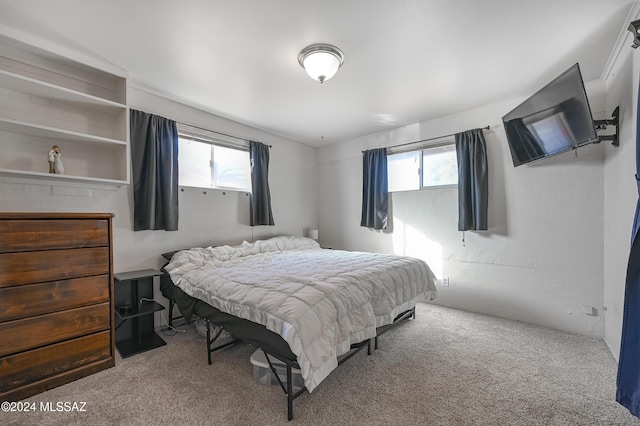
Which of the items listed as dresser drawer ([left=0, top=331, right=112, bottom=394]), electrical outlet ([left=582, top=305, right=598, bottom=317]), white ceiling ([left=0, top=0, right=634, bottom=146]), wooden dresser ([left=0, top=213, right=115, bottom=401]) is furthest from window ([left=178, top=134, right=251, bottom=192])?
electrical outlet ([left=582, top=305, right=598, bottom=317])

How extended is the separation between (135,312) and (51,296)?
0.67m

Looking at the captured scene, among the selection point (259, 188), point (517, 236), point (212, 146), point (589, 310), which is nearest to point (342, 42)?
point (212, 146)

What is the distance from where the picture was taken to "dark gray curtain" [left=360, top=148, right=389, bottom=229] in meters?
4.20

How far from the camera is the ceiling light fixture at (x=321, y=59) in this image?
213 cm

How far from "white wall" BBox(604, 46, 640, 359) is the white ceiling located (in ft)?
0.92

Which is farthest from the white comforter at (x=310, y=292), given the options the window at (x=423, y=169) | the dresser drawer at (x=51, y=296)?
the window at (x=423, y=169)

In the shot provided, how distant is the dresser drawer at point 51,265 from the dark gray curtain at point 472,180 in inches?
150

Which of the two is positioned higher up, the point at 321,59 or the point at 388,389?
the point at 321,59

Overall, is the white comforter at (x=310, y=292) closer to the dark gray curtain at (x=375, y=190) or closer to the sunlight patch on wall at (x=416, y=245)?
the sunlight patch on wall at (x=416, y=245)

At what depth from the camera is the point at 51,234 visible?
1967 mm

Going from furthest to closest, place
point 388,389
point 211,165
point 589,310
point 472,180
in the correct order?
point 211,165 → point 472,180 → point 589,310 → point 388,389

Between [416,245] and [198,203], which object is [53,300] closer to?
[198,203]

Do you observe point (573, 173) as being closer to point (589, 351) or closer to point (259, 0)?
point (589, 351)

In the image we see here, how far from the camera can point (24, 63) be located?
7.16 feet
